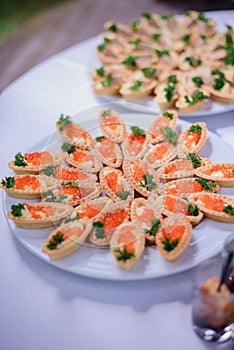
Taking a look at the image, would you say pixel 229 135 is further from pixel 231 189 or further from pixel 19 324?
pixel 19 324

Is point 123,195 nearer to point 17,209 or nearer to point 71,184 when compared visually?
point 71,184

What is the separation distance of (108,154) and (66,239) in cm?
57

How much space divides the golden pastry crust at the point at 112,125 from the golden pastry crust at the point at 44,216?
53 centimetres

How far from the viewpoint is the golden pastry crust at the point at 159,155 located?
2.11 meters

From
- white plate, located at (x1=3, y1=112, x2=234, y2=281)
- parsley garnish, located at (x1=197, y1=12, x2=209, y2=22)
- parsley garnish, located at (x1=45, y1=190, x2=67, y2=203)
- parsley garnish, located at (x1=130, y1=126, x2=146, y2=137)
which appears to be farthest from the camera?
parsley garnish, located at (x1=197, y1=12, x2=209, y2=22)

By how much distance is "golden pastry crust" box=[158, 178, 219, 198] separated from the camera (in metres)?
1.92

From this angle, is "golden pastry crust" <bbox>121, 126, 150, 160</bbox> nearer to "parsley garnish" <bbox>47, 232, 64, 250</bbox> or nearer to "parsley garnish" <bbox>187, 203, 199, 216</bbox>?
"parsley garnish" <bbox>187, 203, 199, 216</bbox>

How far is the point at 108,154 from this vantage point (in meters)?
2.16

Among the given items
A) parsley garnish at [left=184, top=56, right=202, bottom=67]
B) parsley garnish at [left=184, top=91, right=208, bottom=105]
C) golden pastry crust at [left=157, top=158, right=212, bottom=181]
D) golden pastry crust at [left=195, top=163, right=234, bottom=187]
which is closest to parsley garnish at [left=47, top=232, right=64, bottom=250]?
golden pastry crust at [left=157, top=158, right=212, bottom=181]

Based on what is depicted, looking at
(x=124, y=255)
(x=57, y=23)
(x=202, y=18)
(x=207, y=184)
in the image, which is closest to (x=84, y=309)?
(x=124, y=255)

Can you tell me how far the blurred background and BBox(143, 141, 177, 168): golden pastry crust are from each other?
2812 millimetres

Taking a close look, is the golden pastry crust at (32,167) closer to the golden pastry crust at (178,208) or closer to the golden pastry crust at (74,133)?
the golden pastry crust at (74,133)

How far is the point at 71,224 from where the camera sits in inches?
70.3

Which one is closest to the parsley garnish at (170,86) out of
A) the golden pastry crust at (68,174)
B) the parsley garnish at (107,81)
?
the parsley garnish at (107,81)
